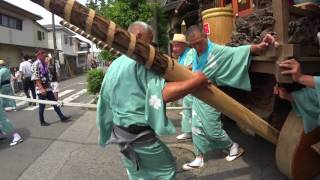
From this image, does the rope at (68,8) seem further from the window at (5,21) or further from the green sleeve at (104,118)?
the window at (5,21)

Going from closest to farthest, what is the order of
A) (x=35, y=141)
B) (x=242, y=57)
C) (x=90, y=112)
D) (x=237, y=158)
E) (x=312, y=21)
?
(x=312, y=21) < (x=242, y=57) < (x=237, y=158) < (x=35, y=141) < (x=90, y=112)

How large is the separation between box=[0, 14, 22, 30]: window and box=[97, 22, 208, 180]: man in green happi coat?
28997 mm

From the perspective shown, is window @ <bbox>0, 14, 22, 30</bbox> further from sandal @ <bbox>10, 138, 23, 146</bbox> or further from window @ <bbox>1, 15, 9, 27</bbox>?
sandal @ <bbox>10, 138, 23, 146</bbox>

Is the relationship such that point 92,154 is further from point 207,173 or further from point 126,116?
point 126,116

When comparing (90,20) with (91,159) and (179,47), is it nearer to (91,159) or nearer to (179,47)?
(91,159)

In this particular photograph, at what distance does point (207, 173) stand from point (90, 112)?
6.63 meters

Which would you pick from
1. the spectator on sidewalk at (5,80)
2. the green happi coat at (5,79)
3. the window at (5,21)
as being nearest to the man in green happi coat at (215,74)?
the green happi coat at (5,79)

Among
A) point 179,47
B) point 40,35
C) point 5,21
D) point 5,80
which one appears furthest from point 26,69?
point 40,35

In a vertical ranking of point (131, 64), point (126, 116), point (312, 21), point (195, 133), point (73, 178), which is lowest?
point (73, 178)

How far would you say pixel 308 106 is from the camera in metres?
3.19

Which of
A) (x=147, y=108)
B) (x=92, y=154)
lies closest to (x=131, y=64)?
(x=147, y=108)

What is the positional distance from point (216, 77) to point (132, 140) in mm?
1512

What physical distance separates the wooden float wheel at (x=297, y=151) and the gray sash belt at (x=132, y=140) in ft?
4.24

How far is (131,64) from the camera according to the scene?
2.92m
